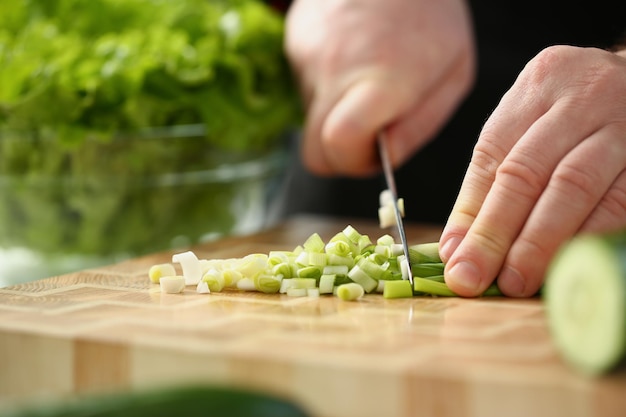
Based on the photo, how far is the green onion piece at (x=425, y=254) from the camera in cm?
136

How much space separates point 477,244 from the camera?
1.23 m

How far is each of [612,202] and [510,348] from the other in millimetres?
382

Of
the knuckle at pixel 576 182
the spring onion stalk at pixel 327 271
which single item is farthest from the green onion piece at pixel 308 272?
the knuckle at pixel 576 182

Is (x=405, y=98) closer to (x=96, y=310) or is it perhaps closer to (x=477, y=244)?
(x=477, y=244)

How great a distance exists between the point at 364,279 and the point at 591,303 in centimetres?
49

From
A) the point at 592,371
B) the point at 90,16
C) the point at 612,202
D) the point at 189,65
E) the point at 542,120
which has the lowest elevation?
the point at 592,371

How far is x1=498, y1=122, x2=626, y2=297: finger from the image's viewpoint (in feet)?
3.96

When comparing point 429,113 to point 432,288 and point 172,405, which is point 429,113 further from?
point 172,405

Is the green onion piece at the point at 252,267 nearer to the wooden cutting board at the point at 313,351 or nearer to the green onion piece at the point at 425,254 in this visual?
the wooden cutting board at the point at 313,351

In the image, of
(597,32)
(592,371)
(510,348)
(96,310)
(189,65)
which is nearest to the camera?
(592,371)

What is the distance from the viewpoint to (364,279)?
129 centimetres

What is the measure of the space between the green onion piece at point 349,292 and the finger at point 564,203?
0.20 m

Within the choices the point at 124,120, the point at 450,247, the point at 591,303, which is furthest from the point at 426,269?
the point at 124,120

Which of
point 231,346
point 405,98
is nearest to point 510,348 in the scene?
point 231,346
